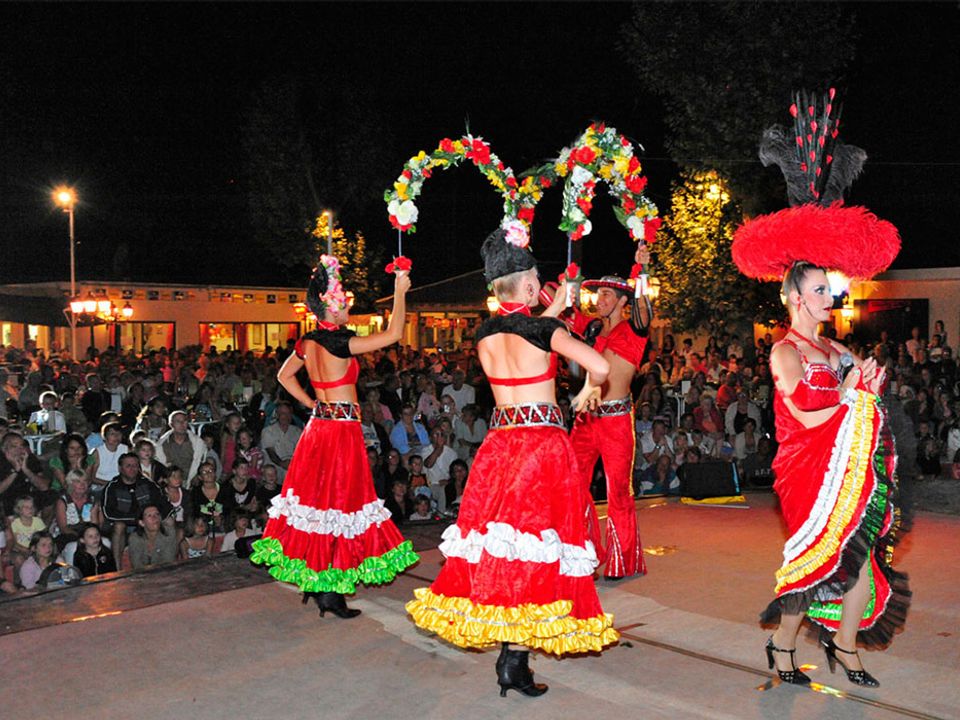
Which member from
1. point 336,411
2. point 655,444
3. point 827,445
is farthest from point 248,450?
point 827,445

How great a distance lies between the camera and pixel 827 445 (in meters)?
4.30

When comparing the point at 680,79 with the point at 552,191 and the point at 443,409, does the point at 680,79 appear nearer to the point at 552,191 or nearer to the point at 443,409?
the point at 443,409

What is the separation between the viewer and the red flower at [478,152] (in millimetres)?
5965

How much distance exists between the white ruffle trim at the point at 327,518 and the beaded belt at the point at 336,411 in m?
0.51

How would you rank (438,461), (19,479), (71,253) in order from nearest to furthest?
(19,479)
(438,461)
(71,253)

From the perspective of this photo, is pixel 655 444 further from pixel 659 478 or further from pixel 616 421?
pixel 616 421

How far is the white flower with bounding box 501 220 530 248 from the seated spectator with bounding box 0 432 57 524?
540 cm

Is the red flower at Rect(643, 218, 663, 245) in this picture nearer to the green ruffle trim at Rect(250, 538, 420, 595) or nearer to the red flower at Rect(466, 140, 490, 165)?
the red flower at Rect(466, 140, 490, 165)

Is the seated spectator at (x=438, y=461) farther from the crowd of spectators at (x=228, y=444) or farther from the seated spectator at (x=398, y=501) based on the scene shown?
the seated spectator at (x=398, y=501)

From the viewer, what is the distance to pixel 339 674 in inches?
184

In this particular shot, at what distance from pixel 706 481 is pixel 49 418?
23.4ft

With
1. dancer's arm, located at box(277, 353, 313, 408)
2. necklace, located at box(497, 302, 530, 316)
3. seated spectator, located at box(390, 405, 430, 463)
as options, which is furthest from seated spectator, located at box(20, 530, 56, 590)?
necklace, located at box(497, 302, 530, 316)

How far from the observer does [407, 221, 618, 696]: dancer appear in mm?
4207

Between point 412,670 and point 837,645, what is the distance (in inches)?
80.0
